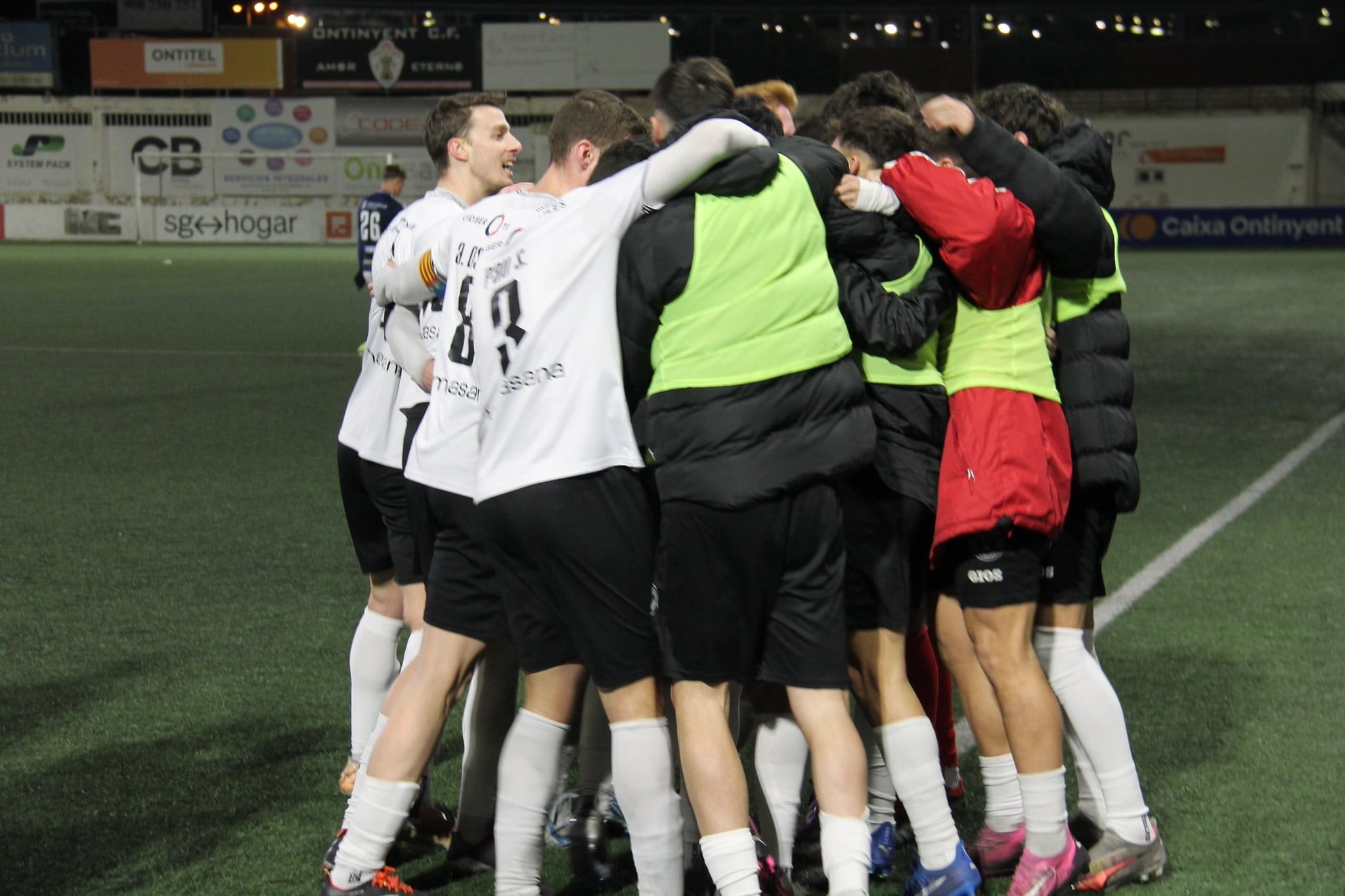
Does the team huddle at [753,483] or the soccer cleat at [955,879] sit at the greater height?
the team huddle at [753,483]

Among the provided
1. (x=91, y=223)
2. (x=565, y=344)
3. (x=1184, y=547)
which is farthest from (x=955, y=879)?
(x=91, y=223)

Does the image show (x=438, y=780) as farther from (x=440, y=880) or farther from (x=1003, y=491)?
(x=1003, y=491)

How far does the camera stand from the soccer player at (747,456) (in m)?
2.89

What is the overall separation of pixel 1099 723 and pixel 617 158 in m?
1.69

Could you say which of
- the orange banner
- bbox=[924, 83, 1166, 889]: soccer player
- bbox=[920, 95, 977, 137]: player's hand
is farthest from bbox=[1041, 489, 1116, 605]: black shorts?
the orange banner

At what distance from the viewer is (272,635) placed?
564 centimetres

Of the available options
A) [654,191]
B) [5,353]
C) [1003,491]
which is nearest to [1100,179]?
[1003,491]

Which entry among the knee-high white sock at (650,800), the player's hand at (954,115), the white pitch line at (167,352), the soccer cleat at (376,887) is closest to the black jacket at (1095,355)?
the player's hand at (954,115)

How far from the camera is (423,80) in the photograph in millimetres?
48438

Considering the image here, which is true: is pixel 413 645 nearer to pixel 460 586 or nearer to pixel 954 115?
pixel 460 586

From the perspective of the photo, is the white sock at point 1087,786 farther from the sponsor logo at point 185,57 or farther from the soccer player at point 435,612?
the sponsor logo at point 185,57

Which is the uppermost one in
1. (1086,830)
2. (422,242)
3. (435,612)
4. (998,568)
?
(422,242)

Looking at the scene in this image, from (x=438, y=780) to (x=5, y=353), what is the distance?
39.1 ft

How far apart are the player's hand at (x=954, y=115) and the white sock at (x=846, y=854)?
55.7 inches
